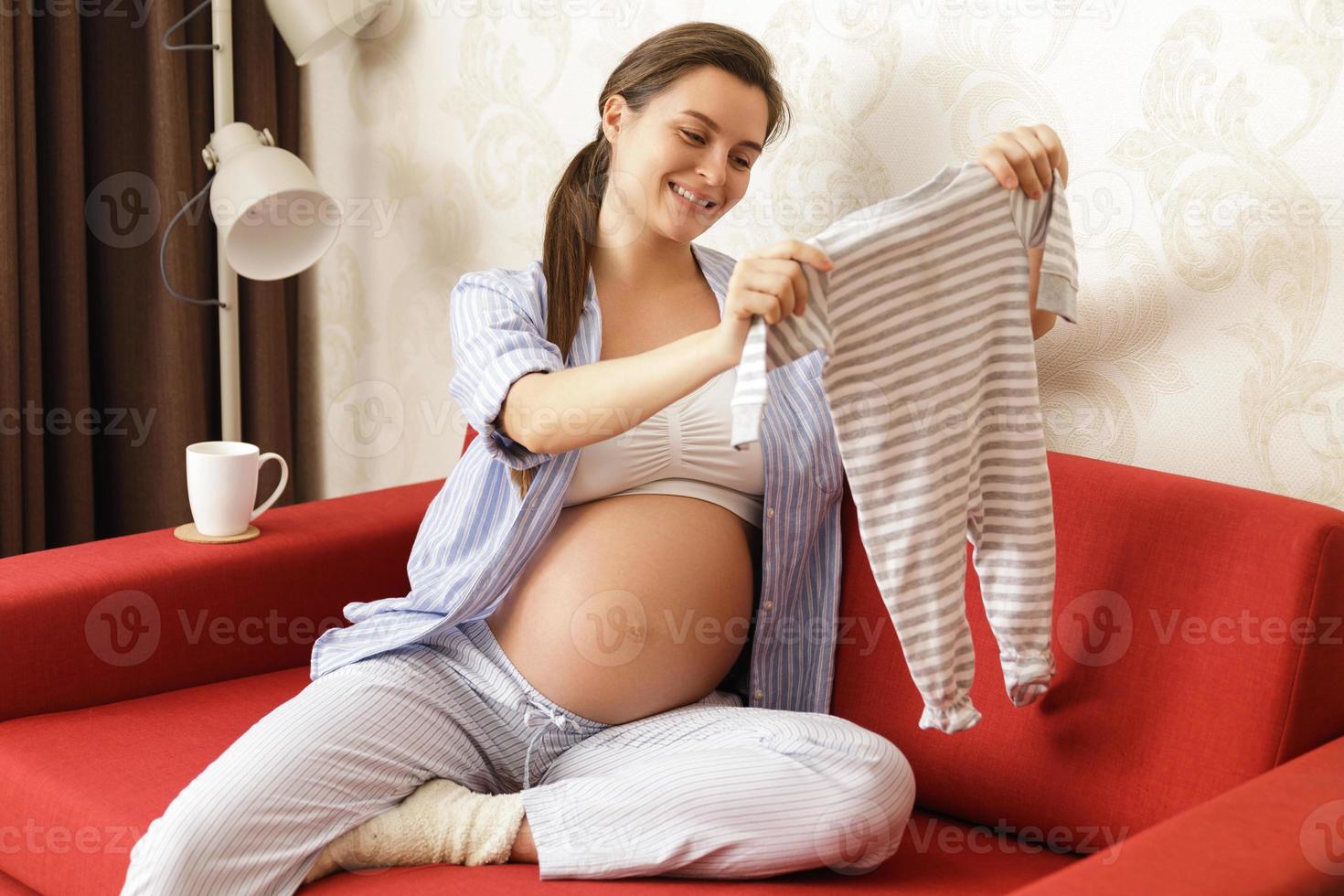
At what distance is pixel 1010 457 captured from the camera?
1.28 metres

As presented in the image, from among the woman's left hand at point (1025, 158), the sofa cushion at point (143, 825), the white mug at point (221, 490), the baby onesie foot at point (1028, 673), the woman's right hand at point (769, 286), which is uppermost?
the woman's left hand at point (1025, 158)

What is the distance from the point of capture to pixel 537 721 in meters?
1.40

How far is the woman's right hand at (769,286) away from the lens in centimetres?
107

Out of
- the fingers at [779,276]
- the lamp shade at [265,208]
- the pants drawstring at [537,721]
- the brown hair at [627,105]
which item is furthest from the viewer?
the lamp shade at [265,208]

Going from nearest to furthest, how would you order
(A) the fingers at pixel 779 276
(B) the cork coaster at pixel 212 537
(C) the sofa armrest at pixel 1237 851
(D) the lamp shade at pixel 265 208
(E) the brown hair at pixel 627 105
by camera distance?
(C) the sofa armrest at pixel 1237 851, (A) the fingers at pixel 779 276, (E) the brown hair at pixel 627 105, (B) the cork coaster at pixel 212 537, (D) the lamp shade at pixel 265 208

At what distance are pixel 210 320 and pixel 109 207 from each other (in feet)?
0.92

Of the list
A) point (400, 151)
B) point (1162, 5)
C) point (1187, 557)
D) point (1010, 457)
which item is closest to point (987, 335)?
point (1010, 457)

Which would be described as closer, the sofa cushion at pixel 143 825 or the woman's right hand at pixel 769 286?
→ the woman's right hand at pixel 769 286

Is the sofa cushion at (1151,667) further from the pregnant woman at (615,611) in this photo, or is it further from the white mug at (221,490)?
the white mug at (221,490)

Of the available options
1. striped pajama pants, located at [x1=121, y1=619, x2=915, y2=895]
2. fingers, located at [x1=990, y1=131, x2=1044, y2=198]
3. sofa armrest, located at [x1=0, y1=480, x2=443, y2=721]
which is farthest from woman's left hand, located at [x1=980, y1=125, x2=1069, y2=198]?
sofa armrest, located at [x1=0, y1=480, x2=443, y2=721]

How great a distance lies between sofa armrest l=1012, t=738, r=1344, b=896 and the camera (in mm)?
917

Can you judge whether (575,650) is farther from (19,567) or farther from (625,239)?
(19,567)

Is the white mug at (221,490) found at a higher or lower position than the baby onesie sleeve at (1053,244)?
lower

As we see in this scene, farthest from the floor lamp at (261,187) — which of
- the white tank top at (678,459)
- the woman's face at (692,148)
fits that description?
the white tank top at (678,459)
